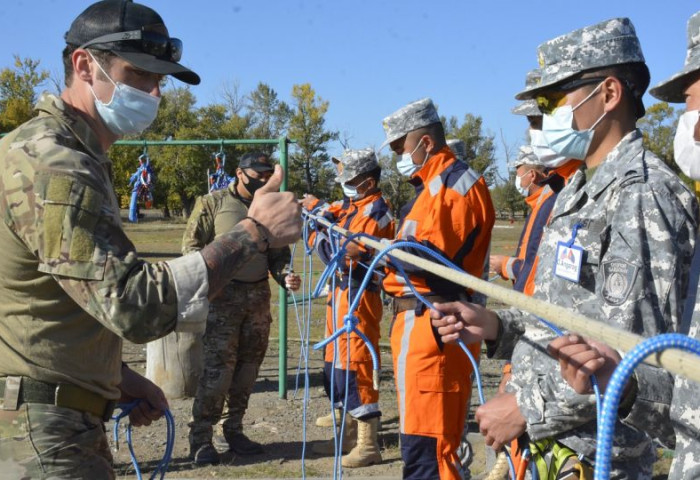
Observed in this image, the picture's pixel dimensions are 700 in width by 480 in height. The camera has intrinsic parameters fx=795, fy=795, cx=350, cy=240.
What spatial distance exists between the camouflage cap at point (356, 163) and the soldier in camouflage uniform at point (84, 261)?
4.54 m

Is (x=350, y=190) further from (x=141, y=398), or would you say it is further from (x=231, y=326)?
(x=141, y=398)

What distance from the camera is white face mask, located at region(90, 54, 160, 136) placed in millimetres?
2555

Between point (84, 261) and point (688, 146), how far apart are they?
1598 mm

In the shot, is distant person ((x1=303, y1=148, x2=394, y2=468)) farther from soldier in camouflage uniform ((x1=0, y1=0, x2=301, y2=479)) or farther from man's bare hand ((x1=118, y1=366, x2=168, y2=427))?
soldier in camouflage uniform ((x1=0, y1=0, x2=301, y2=479))

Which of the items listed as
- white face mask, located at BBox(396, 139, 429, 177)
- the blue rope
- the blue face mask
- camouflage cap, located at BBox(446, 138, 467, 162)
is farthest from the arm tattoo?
camouflage cap, located at BBox(446, 138, 467, 162)

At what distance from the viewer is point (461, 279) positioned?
2.13 metres

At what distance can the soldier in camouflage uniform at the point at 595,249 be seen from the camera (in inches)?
86.6

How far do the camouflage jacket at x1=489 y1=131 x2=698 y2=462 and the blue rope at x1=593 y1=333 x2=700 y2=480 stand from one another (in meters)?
0.71

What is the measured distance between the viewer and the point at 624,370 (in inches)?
→ 52.7

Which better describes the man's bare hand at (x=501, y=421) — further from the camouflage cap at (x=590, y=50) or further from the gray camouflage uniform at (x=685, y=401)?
the camouflage cap at (x=590, y=50)

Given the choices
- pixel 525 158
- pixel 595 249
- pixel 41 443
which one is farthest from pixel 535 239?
pixel 525 158

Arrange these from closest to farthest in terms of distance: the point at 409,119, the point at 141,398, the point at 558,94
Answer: the point at 558,94 < the point at 141,398 < the point at 409,119

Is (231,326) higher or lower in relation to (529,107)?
lower

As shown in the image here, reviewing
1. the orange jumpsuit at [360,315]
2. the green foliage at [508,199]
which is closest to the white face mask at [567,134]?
the orange jumpsuit at [360,315]
